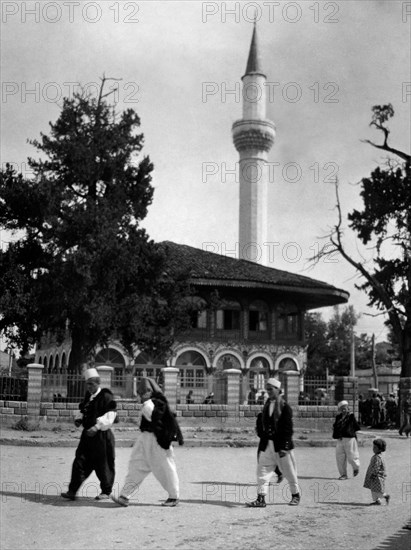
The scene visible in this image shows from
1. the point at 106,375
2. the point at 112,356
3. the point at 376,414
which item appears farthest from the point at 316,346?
the point at 106,375

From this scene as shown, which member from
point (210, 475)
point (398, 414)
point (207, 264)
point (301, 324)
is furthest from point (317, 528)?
point (301, 324)

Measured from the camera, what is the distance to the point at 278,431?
914cm

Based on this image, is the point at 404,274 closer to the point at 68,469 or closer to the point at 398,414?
the point at 398,414

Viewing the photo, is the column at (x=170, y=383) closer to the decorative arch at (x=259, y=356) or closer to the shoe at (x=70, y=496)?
the shoe at (x=70, y=496)

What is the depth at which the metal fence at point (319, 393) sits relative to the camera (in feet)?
73.7

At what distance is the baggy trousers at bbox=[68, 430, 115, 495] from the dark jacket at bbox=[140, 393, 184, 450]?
557 millimetres

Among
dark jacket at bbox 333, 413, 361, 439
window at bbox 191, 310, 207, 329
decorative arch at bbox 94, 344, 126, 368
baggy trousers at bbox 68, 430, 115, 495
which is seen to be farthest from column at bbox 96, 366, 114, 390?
window at bbox 191, 310, 207, 329

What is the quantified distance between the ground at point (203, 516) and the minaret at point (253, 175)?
40182 mm

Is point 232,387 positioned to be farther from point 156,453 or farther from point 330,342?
point 330,342

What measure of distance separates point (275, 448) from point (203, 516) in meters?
1.32

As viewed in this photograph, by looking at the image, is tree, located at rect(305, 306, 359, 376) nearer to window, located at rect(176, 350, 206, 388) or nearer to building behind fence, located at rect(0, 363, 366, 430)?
window, located at rect(176, 350, 206, 388)

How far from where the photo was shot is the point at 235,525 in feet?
25.8

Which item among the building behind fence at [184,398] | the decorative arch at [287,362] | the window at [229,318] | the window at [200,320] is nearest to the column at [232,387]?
the building behind fence at [184,398]

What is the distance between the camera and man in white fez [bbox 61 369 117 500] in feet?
28.9
